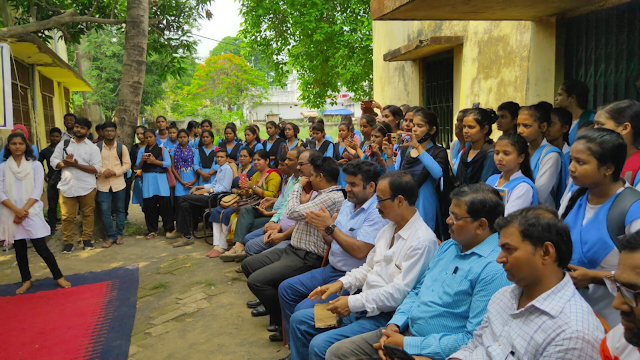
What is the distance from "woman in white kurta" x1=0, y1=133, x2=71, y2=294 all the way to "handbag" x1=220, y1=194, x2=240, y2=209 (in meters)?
2.21

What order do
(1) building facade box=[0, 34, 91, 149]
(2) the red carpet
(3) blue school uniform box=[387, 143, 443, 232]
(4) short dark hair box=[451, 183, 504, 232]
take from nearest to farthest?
(4) short dark hair box=[451, 183, 504, 232]
(2) the red carpet
(3) blue school uniform box=[387, 143, 443, 232]
(1) building facade box=[0, 34, 91, 149]

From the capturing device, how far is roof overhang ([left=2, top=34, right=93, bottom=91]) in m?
8.63

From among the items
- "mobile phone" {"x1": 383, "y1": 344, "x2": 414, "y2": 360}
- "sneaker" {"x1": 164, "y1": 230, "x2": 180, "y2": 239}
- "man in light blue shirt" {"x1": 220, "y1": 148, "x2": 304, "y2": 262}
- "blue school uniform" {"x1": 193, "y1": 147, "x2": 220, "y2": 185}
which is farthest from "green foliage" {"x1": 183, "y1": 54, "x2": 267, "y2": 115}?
"mobile phone" {"x1": 383, "y1": 344, "x2": 414, "y2": 360}

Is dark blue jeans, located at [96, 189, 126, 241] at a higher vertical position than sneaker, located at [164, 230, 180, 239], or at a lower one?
higher

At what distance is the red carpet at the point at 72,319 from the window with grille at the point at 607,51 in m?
4.97

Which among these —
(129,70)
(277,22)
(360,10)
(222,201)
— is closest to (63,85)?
(277,22)

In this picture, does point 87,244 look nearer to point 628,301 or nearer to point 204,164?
point 204,164

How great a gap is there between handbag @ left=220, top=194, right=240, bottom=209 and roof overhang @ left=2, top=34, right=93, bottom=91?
419 cm

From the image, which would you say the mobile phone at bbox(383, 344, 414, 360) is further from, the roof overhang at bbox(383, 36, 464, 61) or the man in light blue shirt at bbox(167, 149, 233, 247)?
the man in light blue shirt at bbox(167, 149, 233, 247)

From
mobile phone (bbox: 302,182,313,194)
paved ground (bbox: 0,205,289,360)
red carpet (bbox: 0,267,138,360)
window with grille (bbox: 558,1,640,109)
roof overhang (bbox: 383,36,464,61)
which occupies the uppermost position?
roof overhang (bbox: 383,36,464,61)

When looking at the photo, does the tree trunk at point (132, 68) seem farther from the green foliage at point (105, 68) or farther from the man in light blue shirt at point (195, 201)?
the green foliage at point (105, 68)

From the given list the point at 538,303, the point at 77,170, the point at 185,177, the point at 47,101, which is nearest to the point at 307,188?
the point at 538,303

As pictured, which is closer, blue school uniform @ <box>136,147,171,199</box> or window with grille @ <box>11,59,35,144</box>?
blue school uniform @ <box>136,147,171,199</box>

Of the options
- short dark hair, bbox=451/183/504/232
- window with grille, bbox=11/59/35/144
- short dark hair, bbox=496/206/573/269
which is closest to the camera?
short dark hair, bbox=496/206/573/269
